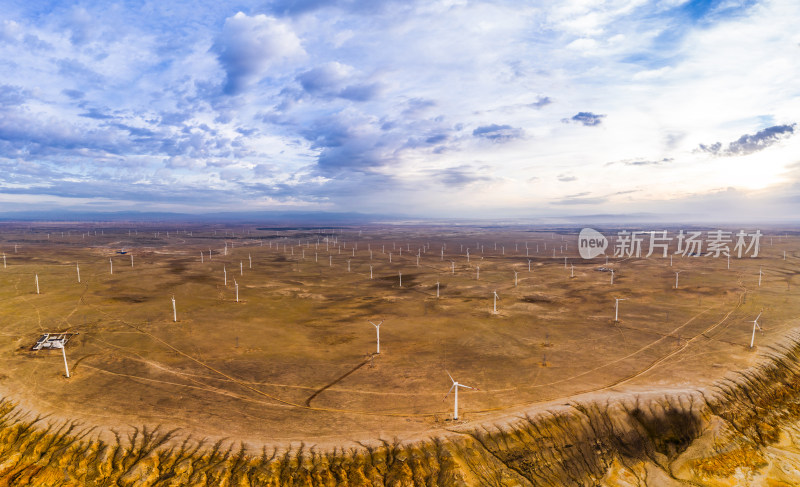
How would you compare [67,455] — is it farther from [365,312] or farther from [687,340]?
[687,340]

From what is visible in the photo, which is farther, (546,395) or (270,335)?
(270,335)

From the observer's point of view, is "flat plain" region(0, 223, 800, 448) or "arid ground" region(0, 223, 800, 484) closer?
"arid ground" region(0, 223, 800, 484)

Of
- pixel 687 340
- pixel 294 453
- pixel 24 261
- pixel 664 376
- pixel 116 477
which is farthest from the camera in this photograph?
pixel 24 261

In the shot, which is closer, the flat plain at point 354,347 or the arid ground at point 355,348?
the arid ground at point 355,348

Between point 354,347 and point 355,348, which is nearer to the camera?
point 355,348

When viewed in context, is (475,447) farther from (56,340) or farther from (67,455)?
(56,340)

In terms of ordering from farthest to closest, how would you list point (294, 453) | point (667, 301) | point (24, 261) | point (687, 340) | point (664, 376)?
point (24, 261) < point (667, 301) < point (687, 340) < point (664, 376) < point (294, 453)

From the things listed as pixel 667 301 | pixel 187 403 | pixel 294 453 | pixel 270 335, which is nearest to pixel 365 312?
pixel 270 335
